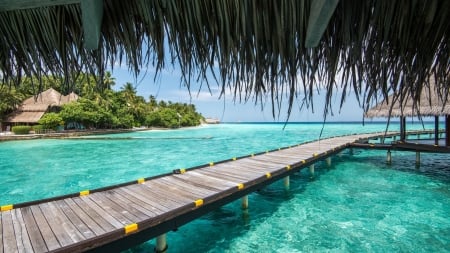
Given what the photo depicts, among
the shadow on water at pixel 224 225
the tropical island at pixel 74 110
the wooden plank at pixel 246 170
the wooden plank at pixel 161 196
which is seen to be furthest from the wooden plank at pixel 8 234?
the tropical island at pixel 74 110

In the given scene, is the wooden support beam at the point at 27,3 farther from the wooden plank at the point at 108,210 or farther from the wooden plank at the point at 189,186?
the wooden plank at the point at 189,186

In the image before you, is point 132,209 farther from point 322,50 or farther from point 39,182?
point 39,182

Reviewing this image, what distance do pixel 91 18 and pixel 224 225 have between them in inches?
196

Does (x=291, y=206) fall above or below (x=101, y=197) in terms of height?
below

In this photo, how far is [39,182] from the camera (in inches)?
387

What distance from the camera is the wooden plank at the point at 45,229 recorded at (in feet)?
8.44

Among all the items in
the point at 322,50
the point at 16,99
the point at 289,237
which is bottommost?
the point at 289,237

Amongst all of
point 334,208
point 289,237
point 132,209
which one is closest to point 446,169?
point 334,208

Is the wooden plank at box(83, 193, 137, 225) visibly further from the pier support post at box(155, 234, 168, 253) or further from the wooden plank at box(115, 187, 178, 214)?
the pier support post at box(155, 234, 168, 253)

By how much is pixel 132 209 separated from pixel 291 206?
440 centimetres

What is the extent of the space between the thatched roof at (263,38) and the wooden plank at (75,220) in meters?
→ 2.10

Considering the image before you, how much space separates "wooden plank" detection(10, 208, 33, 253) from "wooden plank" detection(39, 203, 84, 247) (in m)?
0.24

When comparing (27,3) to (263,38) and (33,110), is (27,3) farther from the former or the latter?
(33,110)

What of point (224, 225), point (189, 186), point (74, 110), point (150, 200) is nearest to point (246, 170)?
point (224, 225)
